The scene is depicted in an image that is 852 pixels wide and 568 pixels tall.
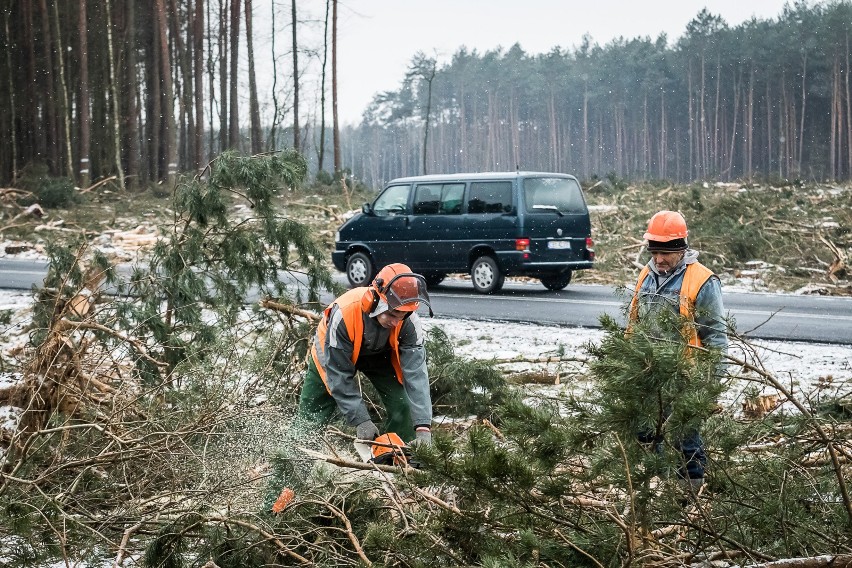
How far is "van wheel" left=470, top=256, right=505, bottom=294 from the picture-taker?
15.7 m

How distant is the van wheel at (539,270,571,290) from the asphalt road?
0.44 ft

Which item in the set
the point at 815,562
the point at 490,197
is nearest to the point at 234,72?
the point at 490,197

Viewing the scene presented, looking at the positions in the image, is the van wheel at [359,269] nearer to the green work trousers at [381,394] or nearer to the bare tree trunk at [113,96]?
the green work trousers at [381,394]

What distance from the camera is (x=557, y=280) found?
16359 mm

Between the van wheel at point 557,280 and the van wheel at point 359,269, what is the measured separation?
9.80ft

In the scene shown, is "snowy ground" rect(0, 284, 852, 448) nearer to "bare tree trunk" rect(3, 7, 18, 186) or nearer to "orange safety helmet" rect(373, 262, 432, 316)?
"orange safety helmet" rect(373, 262, 432, 316)

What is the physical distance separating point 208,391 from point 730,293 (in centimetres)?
1187

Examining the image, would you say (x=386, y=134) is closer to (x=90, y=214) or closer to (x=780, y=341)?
(x=90, y=214)

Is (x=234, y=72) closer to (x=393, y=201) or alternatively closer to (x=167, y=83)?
(x=167, y=83)

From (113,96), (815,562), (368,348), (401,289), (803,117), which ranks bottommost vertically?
(815,562)

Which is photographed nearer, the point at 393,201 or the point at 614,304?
the point at 614,304

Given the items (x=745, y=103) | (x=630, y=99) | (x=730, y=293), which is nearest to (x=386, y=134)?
(x=630, y=99)

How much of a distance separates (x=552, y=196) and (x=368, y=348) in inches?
419

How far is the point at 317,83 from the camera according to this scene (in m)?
41.3
